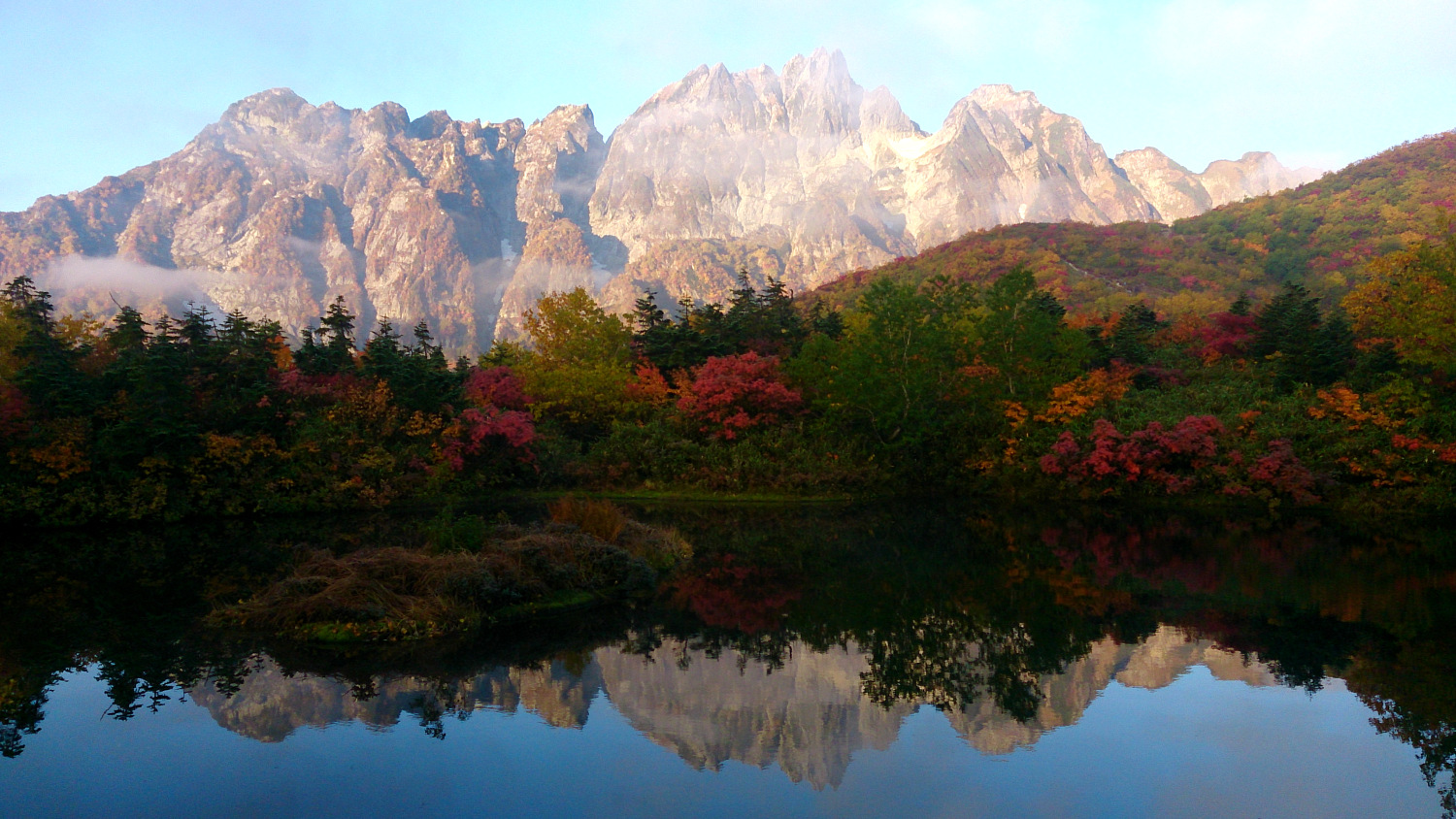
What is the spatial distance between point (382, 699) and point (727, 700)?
3.82 meters

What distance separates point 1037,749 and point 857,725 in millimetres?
1755

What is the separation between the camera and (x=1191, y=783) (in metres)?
7.22

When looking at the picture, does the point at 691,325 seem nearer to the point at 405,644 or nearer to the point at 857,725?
the point at 405,644

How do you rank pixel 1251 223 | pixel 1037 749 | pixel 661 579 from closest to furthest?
pixel 1037 749 < pixel 661 579 < pixel 1251 223

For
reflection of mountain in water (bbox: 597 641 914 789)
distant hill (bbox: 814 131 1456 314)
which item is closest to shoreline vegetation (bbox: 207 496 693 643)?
reflection of mountain in water (bbox: 597 641 914 789)

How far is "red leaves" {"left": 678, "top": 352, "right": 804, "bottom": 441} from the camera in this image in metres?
31.3

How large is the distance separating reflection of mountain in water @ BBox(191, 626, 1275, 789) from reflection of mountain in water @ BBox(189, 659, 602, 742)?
0.02 metres

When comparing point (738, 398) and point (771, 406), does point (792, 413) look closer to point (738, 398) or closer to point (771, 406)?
point (771, 406)

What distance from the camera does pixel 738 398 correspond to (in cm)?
3147

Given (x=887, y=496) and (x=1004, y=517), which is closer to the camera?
(x=1004, y=517)

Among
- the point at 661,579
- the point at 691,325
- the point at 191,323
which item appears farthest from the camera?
the point at 691,325

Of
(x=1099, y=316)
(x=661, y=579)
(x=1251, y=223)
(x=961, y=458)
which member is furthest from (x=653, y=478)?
(x=1251, y=223)

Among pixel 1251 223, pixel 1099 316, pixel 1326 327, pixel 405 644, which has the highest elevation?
pixel 1251 223

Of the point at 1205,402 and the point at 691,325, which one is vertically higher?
the point at 691,325
